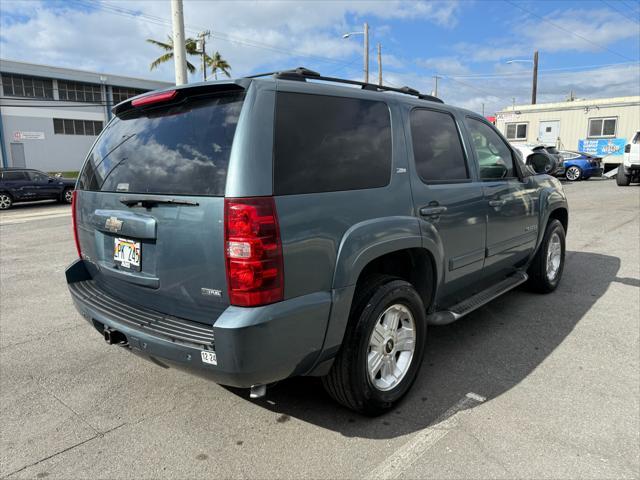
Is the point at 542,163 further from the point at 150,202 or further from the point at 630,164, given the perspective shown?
the point at 630,164

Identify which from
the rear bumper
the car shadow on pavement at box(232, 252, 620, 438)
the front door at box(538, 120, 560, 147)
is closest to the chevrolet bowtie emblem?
the rear bumper

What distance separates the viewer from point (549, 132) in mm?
25984

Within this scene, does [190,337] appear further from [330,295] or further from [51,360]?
[51,360]

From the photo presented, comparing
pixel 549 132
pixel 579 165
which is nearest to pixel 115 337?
pixel 579 165

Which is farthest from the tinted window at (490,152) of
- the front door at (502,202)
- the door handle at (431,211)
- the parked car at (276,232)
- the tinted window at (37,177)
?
the tinted window at (37,177)

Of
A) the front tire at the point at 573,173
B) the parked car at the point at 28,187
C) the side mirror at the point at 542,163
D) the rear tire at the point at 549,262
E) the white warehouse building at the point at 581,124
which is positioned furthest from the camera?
the white warehouse building at the point at 581,124

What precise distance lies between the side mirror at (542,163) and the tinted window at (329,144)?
2542 millimetres

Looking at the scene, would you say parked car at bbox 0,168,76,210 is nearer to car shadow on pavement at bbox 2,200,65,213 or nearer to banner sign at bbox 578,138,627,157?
car shadow on pavement at bbox 2,200,65,213

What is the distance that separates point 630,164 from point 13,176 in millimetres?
22831

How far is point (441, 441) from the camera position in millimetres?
2654

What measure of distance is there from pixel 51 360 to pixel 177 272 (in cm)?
202

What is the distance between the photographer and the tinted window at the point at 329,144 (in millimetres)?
2377

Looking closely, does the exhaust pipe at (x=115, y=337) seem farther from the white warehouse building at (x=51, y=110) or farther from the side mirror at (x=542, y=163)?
the white warehouse building at (x=51, y=110)

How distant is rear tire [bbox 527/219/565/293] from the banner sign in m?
22.3
